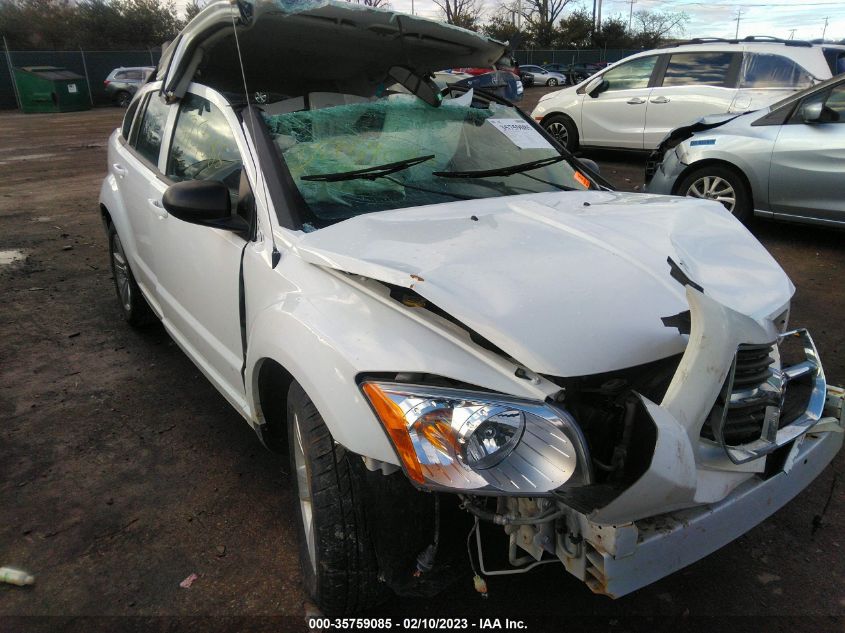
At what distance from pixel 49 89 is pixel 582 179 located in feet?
88.9

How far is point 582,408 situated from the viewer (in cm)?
166

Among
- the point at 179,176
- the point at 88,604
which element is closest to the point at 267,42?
the point at 179,176

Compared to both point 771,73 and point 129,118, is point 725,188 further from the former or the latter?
point 129,118

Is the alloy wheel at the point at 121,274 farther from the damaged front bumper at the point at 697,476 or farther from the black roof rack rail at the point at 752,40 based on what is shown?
the black roof rack rail at the point at 752,40

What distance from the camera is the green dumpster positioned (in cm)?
2434

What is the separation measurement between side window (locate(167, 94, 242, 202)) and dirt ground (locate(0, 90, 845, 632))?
4.09 feet

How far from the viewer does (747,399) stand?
1750mm

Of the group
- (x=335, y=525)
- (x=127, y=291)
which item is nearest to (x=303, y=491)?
(x=335, y=525)

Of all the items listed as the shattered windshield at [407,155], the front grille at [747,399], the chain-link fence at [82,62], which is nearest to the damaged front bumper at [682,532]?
the front grille at [747,399]

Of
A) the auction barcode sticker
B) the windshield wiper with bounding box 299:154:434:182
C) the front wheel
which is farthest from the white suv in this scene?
the windshield wiper with bounding box 299:154:434:182

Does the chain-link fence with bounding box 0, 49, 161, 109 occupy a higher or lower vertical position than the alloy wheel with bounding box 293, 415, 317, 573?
higher

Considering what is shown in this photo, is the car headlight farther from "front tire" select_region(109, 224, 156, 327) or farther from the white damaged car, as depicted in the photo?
"front tire" select_region(109, 224, 156, 327)

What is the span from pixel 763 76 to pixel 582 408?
807 cm

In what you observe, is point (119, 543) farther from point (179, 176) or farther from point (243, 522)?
point (179, 176)
